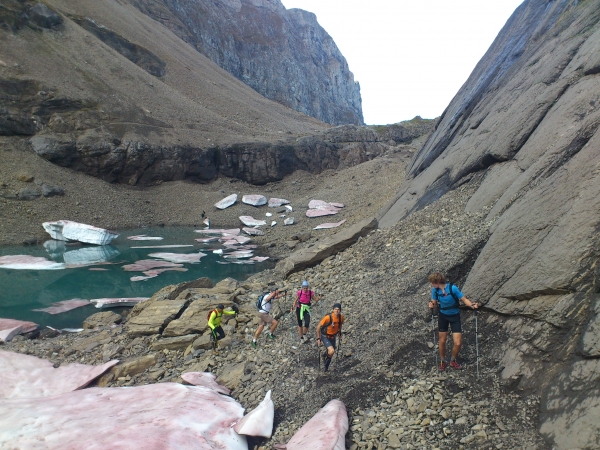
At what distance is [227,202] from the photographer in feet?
136

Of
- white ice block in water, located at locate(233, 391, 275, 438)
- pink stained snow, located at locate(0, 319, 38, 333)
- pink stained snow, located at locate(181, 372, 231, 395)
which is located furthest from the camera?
pink stained snow, located at locate(0, 319, 38, 333)

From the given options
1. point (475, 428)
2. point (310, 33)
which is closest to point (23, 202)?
point (475, 428)

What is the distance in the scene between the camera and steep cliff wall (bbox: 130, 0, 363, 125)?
9356cm

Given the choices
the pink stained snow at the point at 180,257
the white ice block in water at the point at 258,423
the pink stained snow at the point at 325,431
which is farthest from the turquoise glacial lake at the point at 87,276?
the pink stained snow at the point at 325,431

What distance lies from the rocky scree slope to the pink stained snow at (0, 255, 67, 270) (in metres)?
10.5

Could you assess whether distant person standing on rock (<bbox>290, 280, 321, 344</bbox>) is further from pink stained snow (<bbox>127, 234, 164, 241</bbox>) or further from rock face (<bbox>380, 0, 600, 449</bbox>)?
pink stained snow (<bbox>127, 234, 164, 241</bbox>)

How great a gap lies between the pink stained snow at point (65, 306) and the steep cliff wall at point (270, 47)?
258 feet

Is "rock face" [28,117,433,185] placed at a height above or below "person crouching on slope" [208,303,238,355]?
above

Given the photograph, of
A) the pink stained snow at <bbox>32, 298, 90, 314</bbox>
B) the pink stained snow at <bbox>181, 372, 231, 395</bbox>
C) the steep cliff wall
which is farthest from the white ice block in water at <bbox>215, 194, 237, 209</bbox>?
the steep cliff wall

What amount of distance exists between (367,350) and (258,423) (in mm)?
2509

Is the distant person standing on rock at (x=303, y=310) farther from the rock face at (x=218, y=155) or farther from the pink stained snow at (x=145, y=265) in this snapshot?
the rock face at (x=218, y=155)

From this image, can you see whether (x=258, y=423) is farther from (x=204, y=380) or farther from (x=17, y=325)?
(x=17, y=325)

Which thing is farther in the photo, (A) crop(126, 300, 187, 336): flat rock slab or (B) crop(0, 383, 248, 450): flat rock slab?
(A) crop(126, 300, 187, 336): flat rock slab

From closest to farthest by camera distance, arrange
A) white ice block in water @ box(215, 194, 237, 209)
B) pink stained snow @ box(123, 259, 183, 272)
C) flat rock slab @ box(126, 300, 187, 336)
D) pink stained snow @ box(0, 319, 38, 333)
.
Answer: flat rock slab @ box(126, 300, 187, 336) < pink stained snow @ box(0, 319, 38, 333) < pink stained snow @ box(123, 259, 183, 272) < white ice block in water @ box(215, 194, 237, 209)
